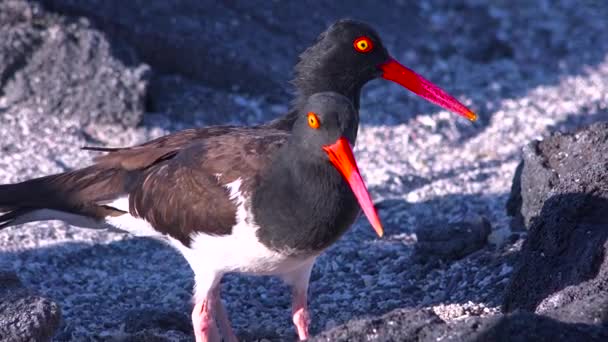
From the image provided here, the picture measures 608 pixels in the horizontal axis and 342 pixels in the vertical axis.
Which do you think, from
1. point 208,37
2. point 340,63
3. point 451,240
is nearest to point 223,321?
point 451,240

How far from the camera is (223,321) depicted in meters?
6.20

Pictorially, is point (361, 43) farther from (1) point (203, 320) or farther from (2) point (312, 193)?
(1) point (203, 320)

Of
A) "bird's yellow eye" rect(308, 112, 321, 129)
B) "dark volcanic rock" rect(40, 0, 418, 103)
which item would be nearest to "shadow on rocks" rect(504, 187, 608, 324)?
"bird's yellow eye" rect(308, 112, 321, 129)

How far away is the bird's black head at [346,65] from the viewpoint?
6980 mm

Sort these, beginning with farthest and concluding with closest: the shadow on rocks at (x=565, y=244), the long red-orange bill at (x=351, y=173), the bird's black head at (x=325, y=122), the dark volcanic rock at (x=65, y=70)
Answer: the dark volcanic rock at (x=65, y=70)
the shadow on rocks at (x=565, y=244)
the bird's black head at (x=325, y=122)
the long red-orange bill at (x=351, y=173)

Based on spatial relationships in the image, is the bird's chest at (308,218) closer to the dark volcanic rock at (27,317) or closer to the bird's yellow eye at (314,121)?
the bird's yellow eye at (314,121)

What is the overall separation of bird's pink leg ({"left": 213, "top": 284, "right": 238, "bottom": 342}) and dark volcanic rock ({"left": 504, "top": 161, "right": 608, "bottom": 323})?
1454mm

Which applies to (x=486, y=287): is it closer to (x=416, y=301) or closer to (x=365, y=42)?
(x=416, y=301)

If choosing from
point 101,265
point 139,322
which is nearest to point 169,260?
point 101,265

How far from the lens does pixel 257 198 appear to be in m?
5.43

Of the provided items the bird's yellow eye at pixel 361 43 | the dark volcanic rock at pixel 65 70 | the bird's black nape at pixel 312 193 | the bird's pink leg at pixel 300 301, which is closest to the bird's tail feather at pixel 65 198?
the bird's pink leg at pixel 300 301

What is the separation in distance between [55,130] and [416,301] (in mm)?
3940

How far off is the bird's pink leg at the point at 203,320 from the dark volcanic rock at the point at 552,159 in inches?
77.7

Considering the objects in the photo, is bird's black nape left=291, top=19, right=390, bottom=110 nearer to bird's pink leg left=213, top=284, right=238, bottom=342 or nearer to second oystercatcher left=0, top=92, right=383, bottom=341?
second oystercatcher left=0, top=92, right=383, bottom=341
